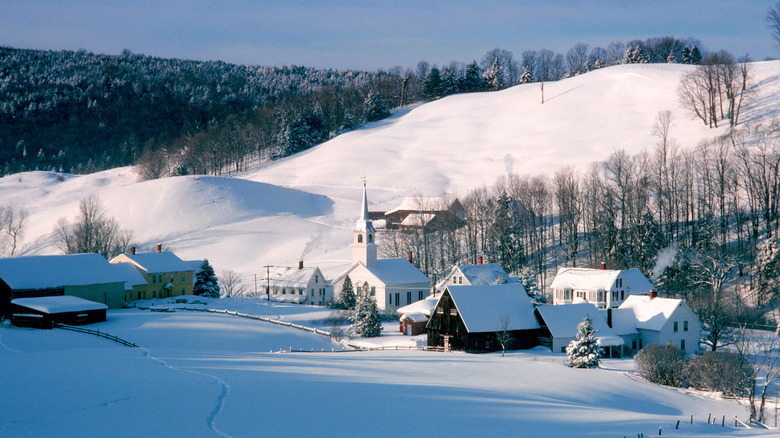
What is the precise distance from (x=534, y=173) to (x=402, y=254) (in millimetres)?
29752

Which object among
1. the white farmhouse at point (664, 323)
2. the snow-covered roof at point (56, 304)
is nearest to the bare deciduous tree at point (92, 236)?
the snow-covered roof at point (56, 304)

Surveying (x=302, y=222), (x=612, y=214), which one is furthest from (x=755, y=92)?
(x=302, y=222)

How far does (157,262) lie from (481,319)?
101 ft

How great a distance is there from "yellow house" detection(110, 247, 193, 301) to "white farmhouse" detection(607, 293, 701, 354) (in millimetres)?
36652

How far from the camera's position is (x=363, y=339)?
45125mm

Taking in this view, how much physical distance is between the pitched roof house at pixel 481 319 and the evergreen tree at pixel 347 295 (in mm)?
12959

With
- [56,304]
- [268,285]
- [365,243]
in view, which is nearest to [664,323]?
[365,243]

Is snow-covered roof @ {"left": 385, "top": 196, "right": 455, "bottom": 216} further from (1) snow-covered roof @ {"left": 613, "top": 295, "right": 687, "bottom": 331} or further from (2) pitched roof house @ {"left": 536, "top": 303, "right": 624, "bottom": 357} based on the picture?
(2) pitched roof house @ {"left": 536, "top": 303, "right": 624, "bottom": 357}

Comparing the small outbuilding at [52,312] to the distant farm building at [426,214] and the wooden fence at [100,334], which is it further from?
the distant farm building at [426,214]

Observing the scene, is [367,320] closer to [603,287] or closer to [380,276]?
[380,276]

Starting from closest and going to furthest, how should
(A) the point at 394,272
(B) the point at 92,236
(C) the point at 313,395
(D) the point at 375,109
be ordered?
(C) the point at 313,395 → (A) the point at 394,272 → (B) the point at 92,236 → (D) the point at 375,109

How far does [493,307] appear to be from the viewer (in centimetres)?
4406

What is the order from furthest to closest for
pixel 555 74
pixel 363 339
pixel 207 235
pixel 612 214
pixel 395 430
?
pixel 555 74 → pixel 207 235 → pixel 612 214 → pixel 363 339 → pixel 395 430

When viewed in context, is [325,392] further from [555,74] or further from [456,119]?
[555,74]
